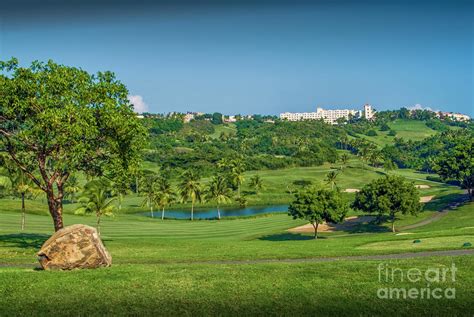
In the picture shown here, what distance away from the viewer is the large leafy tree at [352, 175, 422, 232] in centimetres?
7088

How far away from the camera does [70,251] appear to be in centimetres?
2636

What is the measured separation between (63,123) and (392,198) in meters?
56.8

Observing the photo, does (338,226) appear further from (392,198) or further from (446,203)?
(446,203)

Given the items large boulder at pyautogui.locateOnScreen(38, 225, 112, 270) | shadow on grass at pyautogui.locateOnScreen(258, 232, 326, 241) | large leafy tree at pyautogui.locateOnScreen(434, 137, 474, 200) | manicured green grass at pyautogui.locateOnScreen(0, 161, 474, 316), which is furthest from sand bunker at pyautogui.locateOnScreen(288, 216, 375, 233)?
large boulder at pyautogui.locateOnScreen(38, 225, 112, 270)

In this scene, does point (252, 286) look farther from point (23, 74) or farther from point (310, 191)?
point (310, 191)

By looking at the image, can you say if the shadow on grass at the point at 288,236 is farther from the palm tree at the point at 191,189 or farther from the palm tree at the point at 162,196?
the palm tree at the point at 191,189

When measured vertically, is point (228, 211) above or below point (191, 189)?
below

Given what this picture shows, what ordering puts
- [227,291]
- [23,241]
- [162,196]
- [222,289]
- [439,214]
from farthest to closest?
[162,196], [439,214], [23,241], [222,289], [227,291]

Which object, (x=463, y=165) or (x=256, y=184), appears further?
(x=256, y=184)

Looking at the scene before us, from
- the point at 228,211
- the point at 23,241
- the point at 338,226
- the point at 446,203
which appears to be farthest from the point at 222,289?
the point at 228,211

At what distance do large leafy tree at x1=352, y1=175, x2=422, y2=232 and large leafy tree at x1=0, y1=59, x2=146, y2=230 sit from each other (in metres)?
47.9

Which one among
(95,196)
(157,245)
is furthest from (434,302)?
(95,196)

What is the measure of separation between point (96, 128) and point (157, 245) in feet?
57.6

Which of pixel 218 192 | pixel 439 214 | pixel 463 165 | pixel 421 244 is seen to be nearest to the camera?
Answer: pixel 421 244
